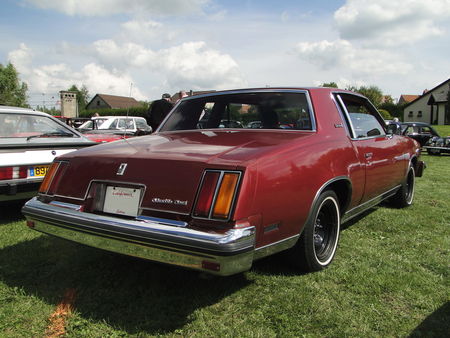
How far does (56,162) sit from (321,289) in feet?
7.06

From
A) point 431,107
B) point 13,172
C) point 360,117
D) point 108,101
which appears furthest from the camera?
point 108,101

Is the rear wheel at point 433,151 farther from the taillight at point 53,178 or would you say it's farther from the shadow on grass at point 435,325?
the taillight at point 53,178

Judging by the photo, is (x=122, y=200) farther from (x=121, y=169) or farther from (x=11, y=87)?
(x=11, y=87)

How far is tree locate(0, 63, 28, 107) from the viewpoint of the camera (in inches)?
2053

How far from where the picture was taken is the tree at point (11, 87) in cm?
5216

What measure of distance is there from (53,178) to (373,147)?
2.87 meters

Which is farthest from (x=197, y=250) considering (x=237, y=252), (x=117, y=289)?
(x=117, y=289)

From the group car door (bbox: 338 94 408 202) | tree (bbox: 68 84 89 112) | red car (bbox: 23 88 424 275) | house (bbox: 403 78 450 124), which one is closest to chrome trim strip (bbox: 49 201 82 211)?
red car (bbox: 23 88 424 275)

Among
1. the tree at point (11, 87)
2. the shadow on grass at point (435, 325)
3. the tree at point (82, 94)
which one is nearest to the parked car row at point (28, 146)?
the shadow on grass at point (435, 325)

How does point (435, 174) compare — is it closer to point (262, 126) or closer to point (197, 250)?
point (262, 126)

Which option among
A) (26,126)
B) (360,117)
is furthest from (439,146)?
(26,126)

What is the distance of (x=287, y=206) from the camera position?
2.35 metres

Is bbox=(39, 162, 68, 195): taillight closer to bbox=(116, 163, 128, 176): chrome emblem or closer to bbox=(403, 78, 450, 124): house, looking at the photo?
Answer: bbox=(116, 163, 128, 176): chrome emblem

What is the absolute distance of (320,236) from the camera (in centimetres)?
303
